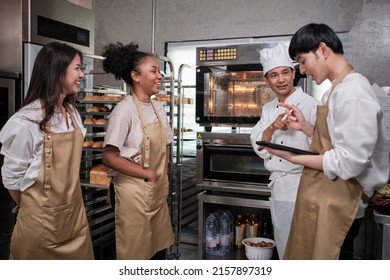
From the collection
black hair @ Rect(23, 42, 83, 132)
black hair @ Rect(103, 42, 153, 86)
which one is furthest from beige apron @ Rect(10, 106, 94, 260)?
black hair @ Rect(103, 42, 153, 86)

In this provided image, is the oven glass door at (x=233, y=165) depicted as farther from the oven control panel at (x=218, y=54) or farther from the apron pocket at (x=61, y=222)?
the apron pocket at (x=61, y=222)

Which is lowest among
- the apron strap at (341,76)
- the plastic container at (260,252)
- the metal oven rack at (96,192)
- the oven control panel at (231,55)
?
the plastic container at (260,252)

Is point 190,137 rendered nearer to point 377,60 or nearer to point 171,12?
point 171,12

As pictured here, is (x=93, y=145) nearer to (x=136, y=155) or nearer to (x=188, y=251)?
(x=136, y=155)

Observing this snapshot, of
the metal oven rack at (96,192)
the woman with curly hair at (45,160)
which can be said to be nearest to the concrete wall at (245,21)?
the metal oven rack at (96,192)

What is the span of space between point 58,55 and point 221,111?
140cm

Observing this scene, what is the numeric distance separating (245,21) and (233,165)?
1488mm

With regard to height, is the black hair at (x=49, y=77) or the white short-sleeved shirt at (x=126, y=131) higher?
the black hair at (x=49, y=77)

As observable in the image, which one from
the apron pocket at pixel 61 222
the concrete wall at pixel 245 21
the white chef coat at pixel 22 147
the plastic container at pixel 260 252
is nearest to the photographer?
the white chef coat at pixel 22 147

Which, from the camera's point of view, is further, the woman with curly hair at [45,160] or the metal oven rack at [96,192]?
the metal oven rack at [96,192]

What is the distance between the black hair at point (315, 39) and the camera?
145 cm

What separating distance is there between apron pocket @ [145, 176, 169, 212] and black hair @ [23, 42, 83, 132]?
0.72 meters
